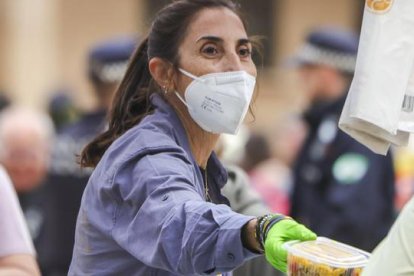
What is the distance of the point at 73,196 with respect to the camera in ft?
22.5

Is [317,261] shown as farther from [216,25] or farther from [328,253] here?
[216,25]

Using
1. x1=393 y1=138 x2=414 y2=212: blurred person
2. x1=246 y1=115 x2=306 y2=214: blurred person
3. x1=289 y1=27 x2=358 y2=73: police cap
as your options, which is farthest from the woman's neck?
x1=246 y1=115 x2=306 y2=214: blurred person

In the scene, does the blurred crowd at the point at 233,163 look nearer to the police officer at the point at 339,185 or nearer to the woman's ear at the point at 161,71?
the police officer at the point at 339,185

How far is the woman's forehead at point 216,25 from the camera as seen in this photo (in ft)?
12.3

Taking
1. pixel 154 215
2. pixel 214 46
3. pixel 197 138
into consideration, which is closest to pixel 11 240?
pixel 197 138

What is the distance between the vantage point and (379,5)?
133 inches

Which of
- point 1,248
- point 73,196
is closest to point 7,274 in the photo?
point 1,248

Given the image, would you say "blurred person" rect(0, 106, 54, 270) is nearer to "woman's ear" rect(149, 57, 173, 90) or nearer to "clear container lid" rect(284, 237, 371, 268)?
"woman's ear" rect(149, 57, 173, 90)

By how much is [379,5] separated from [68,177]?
148 inches

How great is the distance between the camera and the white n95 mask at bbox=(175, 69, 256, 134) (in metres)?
3.70

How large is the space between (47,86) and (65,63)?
2.53 feet

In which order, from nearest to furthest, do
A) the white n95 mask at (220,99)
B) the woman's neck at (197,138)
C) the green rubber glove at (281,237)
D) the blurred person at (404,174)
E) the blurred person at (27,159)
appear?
1. the green rubber glove at (281,237)
2. the white n95 mask at (220,99)
3. the woman's neck at (197,138)
4. the blurred person at (27,159)
5. the blurred person at (404,174)

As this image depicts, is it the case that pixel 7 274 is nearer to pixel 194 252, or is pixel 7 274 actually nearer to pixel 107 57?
pixel 194 252

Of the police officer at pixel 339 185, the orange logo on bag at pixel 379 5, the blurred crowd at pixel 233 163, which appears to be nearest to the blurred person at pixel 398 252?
the orange logo on bag at pixel 379 5
